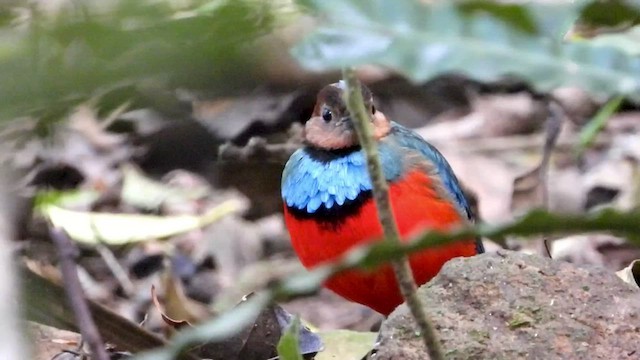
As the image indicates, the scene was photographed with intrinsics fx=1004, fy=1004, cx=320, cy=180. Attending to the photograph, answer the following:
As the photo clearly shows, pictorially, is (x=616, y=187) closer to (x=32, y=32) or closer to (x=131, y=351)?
(x=131, y=351)

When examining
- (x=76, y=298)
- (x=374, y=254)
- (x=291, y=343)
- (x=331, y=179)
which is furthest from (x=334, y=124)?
(x=374, y=254)

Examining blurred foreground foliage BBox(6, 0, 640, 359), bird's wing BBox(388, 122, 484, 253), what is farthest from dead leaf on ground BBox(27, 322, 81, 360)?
blurred foreground foliage BBox(6, 0, 640, 359)

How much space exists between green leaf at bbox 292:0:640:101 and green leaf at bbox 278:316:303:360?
28.7 inches

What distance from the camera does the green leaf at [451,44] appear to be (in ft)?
2.71

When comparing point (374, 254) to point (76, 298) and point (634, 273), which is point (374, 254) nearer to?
point (76, 298)

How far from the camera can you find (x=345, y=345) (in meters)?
2.58

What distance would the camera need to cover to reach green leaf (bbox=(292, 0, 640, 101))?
2.71 feet

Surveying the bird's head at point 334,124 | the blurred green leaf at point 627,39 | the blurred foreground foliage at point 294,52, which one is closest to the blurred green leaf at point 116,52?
the blurred foreground foliage at point 294,52

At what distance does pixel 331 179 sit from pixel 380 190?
1.75 metres

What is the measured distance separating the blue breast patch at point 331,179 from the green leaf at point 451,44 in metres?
2.01

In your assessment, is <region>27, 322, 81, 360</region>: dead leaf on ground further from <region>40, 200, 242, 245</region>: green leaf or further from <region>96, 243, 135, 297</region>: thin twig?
<region>96, 243, 135, 297</region>: thin twig

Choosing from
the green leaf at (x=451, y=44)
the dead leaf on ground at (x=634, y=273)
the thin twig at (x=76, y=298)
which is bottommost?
the dead leaf on ground at (x=634, y=273)

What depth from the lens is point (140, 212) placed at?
4.27 m

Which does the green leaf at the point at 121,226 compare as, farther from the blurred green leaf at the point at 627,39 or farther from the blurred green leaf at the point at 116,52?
the blurred green leaf at the point at 116,52
